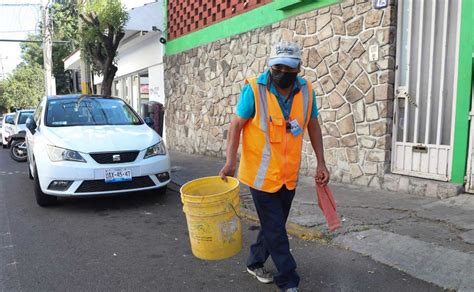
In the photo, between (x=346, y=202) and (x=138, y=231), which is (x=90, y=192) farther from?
(x=346, y=202)

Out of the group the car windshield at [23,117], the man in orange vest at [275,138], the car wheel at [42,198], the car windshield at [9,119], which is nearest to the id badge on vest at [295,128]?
the man in orange vest at [275,138]

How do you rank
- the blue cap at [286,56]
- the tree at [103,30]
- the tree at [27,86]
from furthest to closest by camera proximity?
the tree at [27,86] → the tree at [103,30] → the blue cap at [286,56]

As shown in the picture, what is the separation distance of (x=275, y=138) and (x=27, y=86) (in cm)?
5193

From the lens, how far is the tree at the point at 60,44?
20.5 metres

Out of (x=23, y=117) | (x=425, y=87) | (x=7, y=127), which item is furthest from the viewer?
(x=7, y=127)

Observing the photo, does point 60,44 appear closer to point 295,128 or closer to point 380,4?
point 380,4

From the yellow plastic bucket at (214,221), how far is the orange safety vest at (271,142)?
23 cm

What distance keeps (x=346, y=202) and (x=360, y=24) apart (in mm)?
2639

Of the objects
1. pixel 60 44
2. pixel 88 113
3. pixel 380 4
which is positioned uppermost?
pixel 60 44

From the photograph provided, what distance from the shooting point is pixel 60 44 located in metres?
33.7

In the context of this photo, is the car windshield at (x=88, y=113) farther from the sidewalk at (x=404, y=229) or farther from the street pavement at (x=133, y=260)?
the sidewalk at (x=404, y=229)

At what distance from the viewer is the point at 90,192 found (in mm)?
5680

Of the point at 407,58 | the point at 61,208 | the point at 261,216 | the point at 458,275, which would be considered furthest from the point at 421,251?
the point at 61,208

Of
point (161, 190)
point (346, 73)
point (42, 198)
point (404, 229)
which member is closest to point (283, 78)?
point (404, 229)
